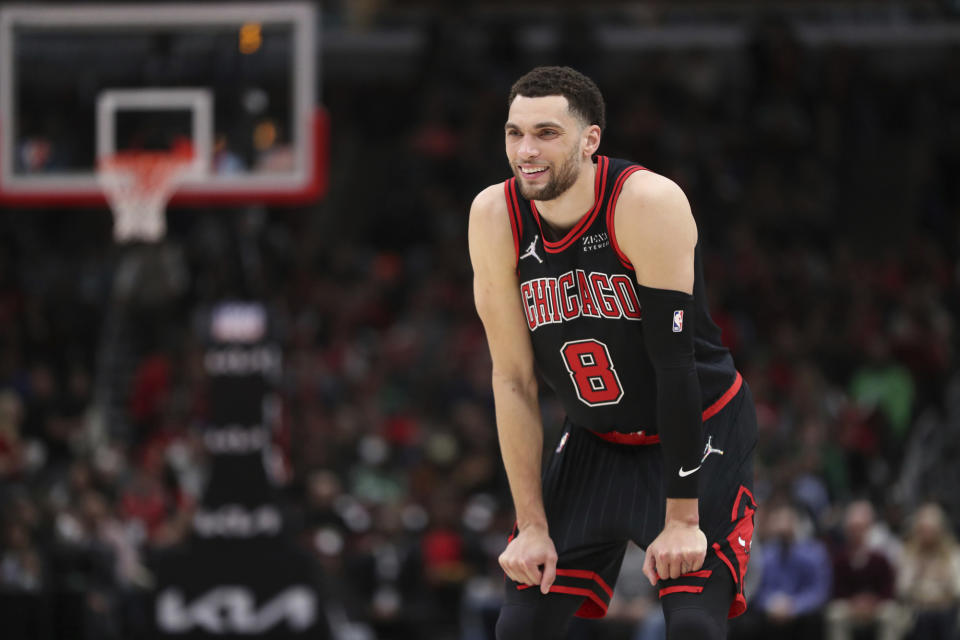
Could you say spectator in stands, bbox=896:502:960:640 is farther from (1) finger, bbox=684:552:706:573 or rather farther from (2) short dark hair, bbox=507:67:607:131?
(2) short dark hair, bbox=507:67:607:131

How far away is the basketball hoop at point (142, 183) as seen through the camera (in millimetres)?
11688

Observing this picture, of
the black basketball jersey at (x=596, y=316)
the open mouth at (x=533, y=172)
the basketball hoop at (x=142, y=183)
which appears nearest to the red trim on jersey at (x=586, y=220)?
the black basketball jersey at (x=596, y=316)

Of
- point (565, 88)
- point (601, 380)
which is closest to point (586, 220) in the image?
point (565, 88)

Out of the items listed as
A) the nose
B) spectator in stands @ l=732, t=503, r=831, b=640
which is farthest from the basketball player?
spectator in stands @ l=732, t=503, r=831, b=640

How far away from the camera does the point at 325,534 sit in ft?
41.7

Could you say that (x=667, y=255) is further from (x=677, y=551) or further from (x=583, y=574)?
(x=583, y=574)

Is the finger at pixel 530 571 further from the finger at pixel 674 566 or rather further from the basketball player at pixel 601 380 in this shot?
the finger at pixel 674 566

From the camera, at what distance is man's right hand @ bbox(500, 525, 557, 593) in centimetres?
458

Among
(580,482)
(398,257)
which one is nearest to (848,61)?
(398,257)

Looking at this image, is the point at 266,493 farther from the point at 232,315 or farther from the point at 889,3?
the point at 889,3

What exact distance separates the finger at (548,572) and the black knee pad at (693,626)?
1.44ft

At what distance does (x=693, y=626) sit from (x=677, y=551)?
238mm

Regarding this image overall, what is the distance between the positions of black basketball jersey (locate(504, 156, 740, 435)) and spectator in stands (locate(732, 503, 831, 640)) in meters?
7.32

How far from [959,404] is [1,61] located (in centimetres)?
985
